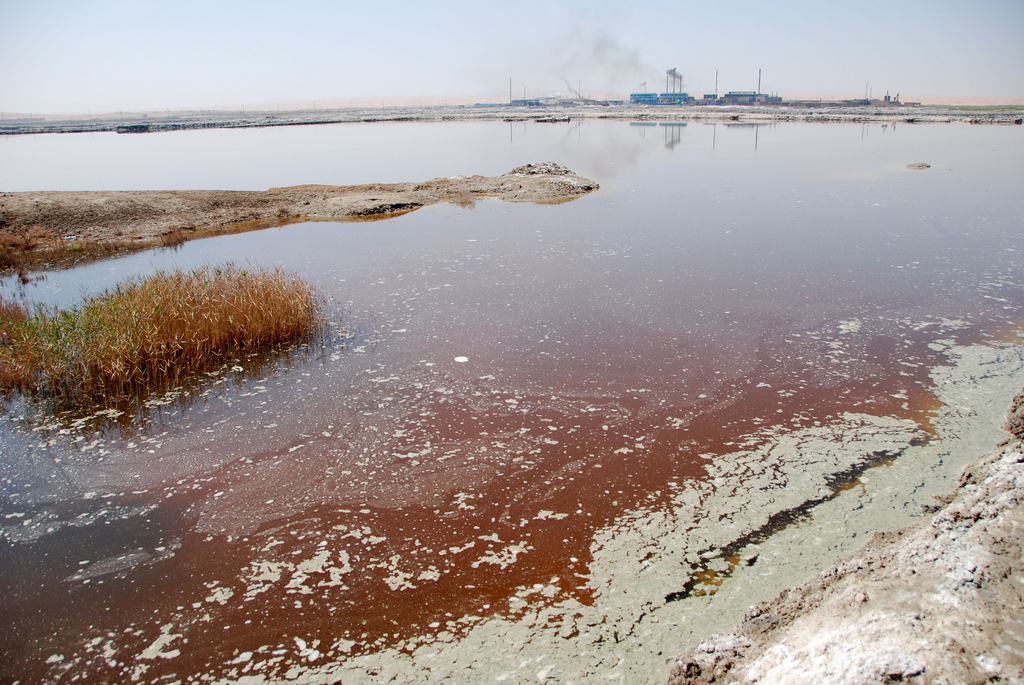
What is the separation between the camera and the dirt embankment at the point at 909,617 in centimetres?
216

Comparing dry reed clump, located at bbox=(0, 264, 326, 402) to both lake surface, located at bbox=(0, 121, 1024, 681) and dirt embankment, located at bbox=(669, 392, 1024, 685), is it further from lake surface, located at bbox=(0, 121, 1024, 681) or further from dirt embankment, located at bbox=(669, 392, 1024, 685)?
dirt embankment, located at bbox=(669, 392, 1024, 685)

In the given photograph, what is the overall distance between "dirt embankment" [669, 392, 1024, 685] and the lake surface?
47.1 inches

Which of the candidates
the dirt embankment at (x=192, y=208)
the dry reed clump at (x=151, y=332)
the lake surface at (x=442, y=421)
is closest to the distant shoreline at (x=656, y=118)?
the dirt embankment at (x=192, y=208)

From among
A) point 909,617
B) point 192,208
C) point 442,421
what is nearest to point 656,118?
point 192,208

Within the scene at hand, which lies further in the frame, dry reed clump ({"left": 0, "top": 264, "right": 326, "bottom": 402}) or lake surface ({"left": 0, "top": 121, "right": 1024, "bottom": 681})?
dry reed clump ({"left": 0, "top": 264, "right": 326, "bottom": 402})

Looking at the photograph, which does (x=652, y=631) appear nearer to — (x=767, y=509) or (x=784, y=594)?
(x=784, y=594)

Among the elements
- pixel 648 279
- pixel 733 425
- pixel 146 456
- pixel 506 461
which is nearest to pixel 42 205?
pixel 146 456

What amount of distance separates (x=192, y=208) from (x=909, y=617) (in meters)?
16.4

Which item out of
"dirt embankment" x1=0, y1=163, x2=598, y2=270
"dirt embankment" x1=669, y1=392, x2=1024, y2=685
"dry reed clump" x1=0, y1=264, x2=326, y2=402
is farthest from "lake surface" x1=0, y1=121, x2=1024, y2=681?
"dirt embankment" x1=0, y1=163, x2=598, y2=270

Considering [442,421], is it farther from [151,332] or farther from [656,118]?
[656,118]

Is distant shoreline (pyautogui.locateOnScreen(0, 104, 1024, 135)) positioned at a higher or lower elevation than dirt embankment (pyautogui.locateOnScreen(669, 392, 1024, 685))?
higher

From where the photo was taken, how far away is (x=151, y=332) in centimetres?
675

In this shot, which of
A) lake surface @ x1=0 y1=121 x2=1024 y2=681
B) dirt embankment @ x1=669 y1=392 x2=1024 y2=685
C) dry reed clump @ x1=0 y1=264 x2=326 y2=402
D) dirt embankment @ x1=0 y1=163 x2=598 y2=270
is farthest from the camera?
dirt embankment @ x1=0 y1=163 x2=598 y2=270

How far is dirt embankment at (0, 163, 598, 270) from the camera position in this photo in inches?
497
